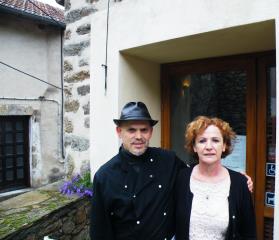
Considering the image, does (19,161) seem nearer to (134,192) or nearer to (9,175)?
(9,175)

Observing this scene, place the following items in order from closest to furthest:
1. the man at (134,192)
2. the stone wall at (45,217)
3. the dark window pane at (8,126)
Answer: the man at (134,192) → the stone wall at (45,217) → the dark window pane at (8,126)

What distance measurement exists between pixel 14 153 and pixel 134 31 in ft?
18.2

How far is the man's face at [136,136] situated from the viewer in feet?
6.30

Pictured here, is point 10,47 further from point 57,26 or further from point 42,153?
point 42,153

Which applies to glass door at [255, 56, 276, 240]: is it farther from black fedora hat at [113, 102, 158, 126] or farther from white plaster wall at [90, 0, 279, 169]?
black fedora hat at [113, 102, 158, 126]

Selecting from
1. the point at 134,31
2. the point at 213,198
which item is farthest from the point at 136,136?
the point at 134,31

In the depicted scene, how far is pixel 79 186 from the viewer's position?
3.24 meters

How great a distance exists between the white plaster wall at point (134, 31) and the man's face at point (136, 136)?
921 millimetres

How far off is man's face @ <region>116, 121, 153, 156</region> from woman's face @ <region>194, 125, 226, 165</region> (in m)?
0.33

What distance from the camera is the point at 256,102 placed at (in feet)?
8.85

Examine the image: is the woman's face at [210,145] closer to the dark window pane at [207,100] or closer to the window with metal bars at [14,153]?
the dark window pane at [207,100]

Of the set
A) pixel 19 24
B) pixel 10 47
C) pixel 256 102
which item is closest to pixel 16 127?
pixel 10 47

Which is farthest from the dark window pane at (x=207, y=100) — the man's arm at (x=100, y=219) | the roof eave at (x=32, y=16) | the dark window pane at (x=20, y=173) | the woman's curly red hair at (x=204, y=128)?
the dark window pane at (x=20, y=173)

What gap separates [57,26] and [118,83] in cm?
509
